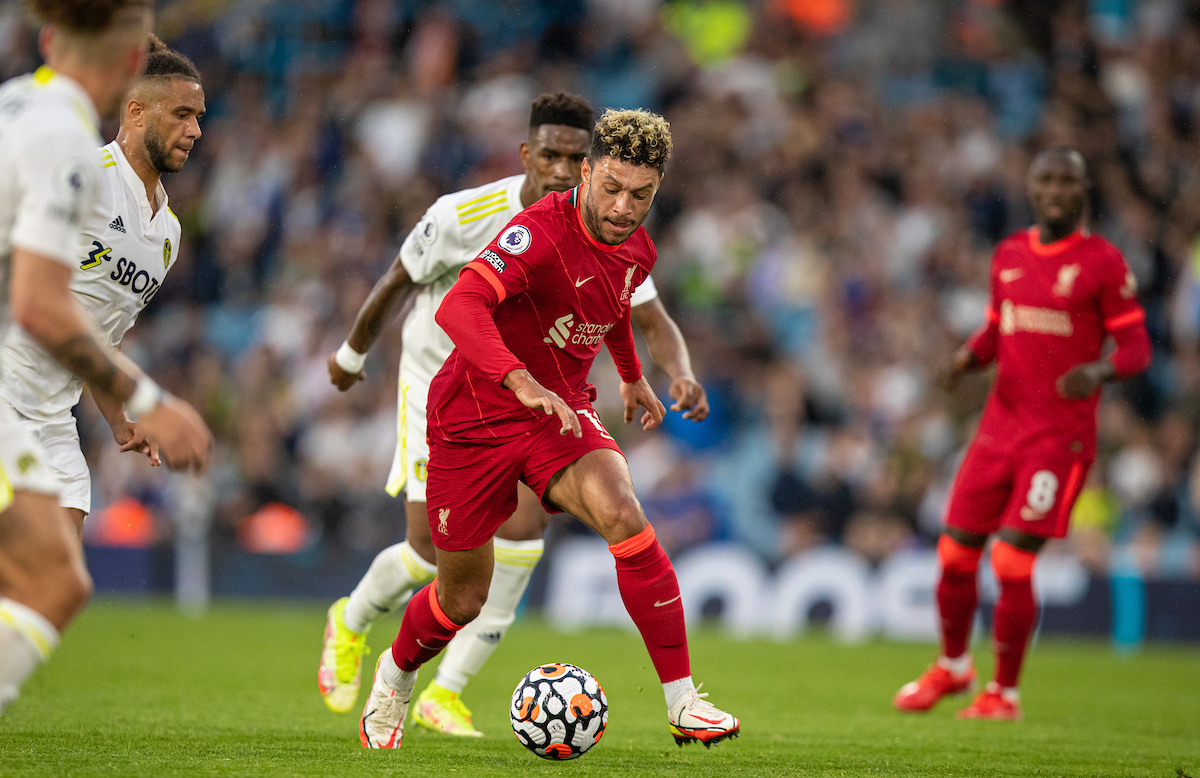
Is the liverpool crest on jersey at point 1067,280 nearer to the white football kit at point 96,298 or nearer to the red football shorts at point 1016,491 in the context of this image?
the red football shorts at point 1016,491

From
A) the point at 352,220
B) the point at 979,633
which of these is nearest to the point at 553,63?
the point at 352,220

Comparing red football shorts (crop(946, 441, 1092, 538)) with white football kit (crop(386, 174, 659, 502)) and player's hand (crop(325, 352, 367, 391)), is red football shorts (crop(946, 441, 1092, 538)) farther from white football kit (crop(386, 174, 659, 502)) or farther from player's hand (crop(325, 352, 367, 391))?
player's hand (crop(325, 352, 367, 391))

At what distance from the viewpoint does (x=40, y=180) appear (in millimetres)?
3461

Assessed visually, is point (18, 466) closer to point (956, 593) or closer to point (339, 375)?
point (339, 375)

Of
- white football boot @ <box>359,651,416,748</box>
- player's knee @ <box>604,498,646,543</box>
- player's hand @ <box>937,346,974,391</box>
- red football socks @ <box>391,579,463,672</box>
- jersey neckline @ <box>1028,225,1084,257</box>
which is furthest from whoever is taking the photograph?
player's hand @ <box>937,346,974,391</box>

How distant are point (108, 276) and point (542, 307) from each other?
172 centimetres

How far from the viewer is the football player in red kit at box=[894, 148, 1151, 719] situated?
726 centimetres

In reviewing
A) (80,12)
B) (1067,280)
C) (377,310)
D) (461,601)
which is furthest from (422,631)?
(1067,280)

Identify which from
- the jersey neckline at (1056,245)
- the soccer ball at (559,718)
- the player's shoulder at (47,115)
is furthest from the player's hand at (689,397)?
the jersey neckline at (1056,245)

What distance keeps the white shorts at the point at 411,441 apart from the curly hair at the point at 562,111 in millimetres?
1388

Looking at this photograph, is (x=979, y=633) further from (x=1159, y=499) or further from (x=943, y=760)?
(x=943, y=760)

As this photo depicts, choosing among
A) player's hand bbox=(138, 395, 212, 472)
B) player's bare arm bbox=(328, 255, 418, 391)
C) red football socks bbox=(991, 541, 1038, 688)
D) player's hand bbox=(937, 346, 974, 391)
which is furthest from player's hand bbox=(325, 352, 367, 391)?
red football socks bbox=(991, 541, 1038, 688)

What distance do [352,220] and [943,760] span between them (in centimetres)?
1288

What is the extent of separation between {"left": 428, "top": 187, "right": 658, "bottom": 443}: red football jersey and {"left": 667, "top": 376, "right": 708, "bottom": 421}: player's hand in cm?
46
